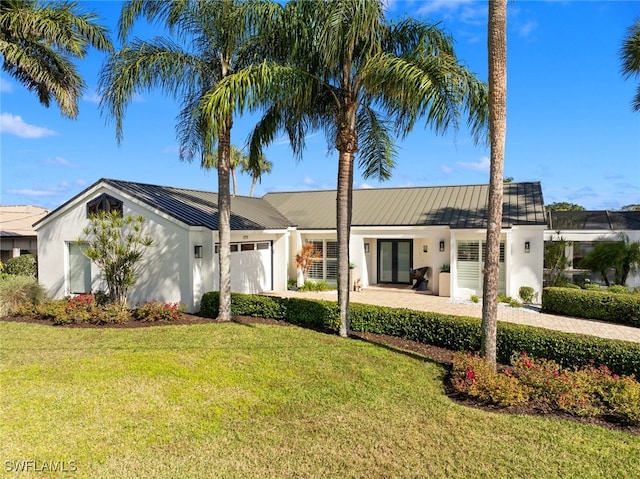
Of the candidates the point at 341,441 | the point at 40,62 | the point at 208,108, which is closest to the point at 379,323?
the point at 341,441

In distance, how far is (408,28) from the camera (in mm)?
10016

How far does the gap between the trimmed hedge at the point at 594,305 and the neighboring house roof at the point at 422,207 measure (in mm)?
3199

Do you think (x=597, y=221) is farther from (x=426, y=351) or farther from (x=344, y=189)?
(x=344, y=189)

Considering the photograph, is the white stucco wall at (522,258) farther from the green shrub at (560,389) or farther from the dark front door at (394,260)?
the green shrub at (560,389)

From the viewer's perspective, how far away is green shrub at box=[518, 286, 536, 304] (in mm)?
15773

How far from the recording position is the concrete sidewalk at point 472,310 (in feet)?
39.1

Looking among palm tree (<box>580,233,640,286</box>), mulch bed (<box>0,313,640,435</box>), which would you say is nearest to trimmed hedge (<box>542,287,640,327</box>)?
palm tree (<box>580,233,640,286</box>)

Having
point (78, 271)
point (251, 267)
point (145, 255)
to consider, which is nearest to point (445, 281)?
point (251, 267)

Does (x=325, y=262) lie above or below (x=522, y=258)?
below

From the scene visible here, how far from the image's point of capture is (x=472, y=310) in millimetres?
14344

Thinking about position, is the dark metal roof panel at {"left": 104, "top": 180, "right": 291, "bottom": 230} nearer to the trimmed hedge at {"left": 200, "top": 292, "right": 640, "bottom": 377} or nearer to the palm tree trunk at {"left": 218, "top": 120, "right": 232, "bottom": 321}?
the palm tree trunk at {"left": 218, "top": 120, "right": 232, "bottom": 321}

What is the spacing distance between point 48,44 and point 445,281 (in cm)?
1733

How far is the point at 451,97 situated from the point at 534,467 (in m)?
6.56

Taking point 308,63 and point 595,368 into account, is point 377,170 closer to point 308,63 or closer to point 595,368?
point 308,63
